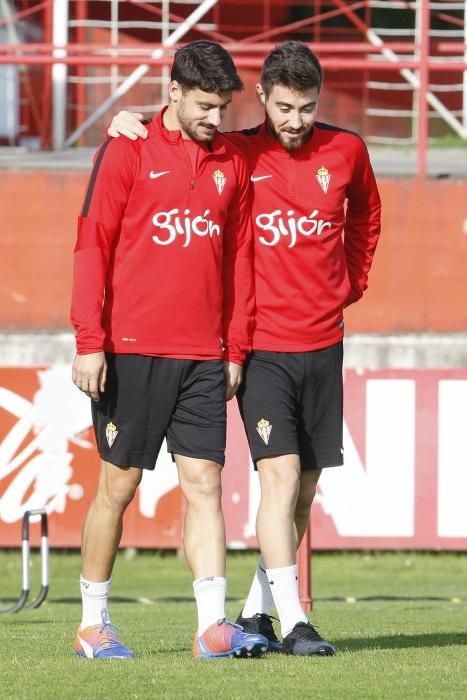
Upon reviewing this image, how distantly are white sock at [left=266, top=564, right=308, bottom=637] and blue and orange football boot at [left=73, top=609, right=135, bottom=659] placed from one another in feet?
1.86

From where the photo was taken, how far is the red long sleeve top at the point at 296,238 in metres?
5.62

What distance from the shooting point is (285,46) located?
5.53 metres

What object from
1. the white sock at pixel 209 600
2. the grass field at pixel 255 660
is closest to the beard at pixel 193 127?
the white sock at pixel 209 600

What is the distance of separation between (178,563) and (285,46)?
6.63 m

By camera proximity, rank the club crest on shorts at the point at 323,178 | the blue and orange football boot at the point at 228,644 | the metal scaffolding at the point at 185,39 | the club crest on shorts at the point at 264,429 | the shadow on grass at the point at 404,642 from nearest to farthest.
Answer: the blue and orange football boot at the point at 228,644 → the club crest on shorts at the point at 264,429 → the club crest on shorts at the point at 323,178 → the shadow on grass at the point at 404,642 → the metal scaffolding at the point at 185,39

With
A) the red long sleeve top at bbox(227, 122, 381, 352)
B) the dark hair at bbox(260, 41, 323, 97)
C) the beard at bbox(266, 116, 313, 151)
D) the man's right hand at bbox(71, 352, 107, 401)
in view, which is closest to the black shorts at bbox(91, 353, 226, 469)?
the man's right hand at bbox(71, 352, 107, 401)

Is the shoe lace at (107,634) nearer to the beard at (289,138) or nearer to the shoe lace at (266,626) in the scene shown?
the shoe lace at (266,626)

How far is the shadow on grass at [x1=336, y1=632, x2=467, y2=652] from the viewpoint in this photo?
5.77 meters

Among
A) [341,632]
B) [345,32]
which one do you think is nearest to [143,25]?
[345,32]

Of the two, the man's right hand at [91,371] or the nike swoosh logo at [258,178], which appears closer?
the man's right hand at [91,371]

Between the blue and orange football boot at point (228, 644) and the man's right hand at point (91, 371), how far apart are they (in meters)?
0.94

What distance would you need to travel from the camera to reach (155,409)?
5375mm

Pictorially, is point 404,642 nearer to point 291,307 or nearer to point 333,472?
point 291,307

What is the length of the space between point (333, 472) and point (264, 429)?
5.41m
